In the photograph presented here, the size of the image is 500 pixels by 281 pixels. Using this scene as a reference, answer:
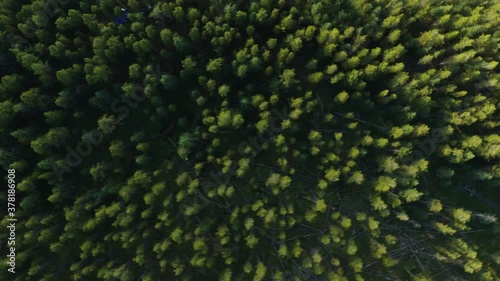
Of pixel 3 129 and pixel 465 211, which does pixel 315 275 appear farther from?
pixel 3 129

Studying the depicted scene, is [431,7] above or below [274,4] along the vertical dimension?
below

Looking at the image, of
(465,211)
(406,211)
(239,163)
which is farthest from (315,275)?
(465,211)

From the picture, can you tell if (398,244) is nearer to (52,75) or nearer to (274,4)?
(274,4)

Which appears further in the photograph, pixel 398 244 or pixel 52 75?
pixel 398 244

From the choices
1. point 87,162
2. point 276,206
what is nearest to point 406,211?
point 276,206

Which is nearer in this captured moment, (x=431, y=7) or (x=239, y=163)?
(x=239, y=163)

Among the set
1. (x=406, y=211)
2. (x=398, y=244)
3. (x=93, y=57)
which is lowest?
(x=398, y=244)
